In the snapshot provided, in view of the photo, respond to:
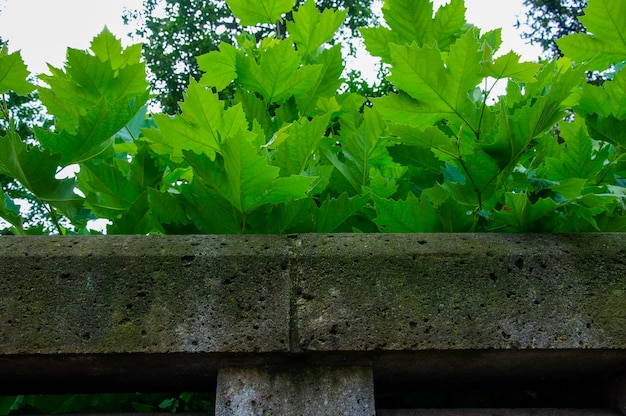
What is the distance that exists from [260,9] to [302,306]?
579mm

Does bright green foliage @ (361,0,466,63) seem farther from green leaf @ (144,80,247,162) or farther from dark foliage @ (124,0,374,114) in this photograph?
dark foliage @ (124,0,374,114)

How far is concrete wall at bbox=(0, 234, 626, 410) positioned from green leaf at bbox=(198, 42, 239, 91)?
34 centimetres

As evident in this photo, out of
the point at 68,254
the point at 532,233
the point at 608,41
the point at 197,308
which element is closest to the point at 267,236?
the point at 197,308

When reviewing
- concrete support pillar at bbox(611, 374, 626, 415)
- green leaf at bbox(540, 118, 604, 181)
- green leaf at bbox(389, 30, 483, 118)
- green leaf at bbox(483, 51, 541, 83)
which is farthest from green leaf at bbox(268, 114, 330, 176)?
concrete support pillar at bbox(611, 374, 626, 415)

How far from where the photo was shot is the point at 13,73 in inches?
33.4

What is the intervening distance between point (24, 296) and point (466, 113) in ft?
1.97

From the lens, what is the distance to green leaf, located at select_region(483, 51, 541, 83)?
2.52 feet

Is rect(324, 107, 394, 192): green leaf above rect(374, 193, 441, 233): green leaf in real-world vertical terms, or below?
above

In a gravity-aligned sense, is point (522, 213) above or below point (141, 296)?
above

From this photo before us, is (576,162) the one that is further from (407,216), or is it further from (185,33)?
(185,33)

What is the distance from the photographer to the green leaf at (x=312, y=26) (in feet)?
3.42

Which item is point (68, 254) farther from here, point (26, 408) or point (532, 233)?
point (532, 233)

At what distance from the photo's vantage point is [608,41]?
2.84 feet

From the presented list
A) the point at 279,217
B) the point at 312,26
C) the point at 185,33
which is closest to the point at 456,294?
the point at 279,217
